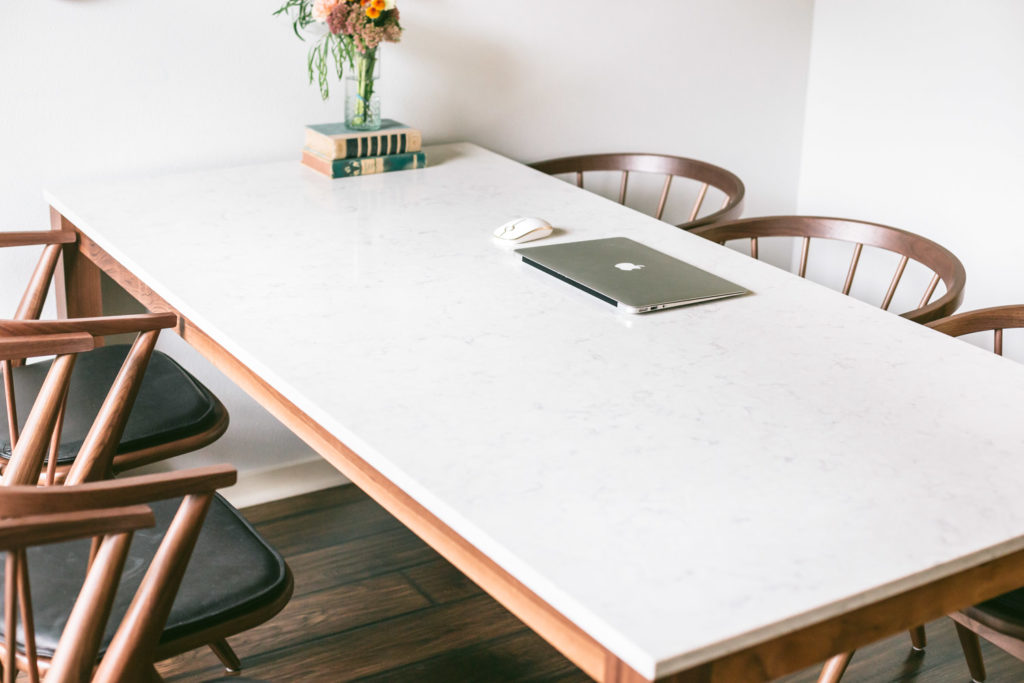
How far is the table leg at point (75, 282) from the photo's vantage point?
2.17 metres

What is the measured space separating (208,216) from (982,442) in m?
1.46

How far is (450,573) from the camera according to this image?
2420 millimetres

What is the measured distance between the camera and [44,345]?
1.45m

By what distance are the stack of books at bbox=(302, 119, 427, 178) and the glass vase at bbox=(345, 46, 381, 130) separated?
0.9 inches

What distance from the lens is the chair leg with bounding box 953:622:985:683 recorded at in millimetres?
1939

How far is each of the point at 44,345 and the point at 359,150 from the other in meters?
1.06

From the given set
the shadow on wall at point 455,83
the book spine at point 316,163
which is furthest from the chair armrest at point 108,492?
the shadow on wall at point 455,83

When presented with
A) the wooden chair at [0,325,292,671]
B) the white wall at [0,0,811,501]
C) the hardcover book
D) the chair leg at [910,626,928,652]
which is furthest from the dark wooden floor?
the hardcover book

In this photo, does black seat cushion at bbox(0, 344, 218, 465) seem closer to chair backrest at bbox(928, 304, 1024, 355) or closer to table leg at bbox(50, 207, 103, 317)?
table leg at bbox(50, 207, 103, 317)

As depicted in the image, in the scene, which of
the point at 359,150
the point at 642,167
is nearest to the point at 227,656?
the point at 359,150

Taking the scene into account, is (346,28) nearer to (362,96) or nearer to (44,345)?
(362,96)

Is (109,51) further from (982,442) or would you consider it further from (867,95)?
(867,95)

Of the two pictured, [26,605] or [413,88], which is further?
[413,88]

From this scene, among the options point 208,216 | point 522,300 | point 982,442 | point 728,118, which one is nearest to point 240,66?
point 208,216
